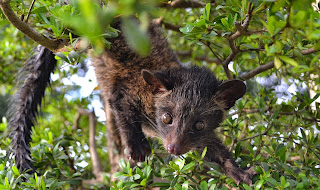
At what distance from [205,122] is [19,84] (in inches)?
85.6

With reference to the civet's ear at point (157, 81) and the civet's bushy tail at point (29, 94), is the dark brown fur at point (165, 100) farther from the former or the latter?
the civet's bushy tail at point (29, 94)

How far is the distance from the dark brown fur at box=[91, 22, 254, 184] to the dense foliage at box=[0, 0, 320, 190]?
0.14 metres

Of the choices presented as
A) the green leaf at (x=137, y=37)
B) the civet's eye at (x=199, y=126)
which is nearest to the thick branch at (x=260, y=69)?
the civet's eye at (x=199, y=126)

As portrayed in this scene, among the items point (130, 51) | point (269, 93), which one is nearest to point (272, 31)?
point (269, 93)

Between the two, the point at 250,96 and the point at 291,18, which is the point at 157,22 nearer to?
the point at 250,96

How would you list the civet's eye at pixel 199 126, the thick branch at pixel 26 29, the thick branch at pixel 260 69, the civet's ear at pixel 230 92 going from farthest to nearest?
the civet's eye at pixel 199 126, the civet's ear at pixel 230 92, the thick branch at pixel 260 69, the thick branch at pixel 26 29

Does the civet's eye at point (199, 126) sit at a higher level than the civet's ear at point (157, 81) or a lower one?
lower

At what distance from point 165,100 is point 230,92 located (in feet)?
2.01

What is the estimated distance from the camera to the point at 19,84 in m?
3.67

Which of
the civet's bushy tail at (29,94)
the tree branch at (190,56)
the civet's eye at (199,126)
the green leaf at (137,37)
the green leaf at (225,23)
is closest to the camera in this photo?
the green leaf at (137,37)

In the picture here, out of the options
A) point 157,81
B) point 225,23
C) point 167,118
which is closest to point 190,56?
point 157,81

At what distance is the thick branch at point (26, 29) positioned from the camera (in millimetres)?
1891

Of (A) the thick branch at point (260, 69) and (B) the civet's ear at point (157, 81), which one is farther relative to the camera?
(B) the civet's ear at point (157, 81)

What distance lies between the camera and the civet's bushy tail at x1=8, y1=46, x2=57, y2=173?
11.2 feet
